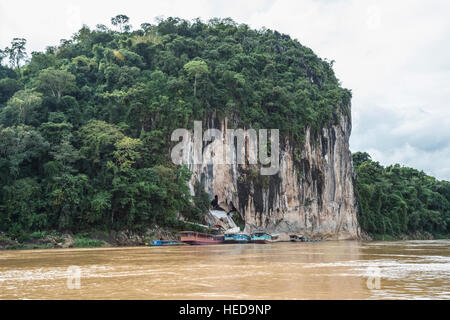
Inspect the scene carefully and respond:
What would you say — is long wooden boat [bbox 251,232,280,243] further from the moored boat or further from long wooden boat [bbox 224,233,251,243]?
the moored boat

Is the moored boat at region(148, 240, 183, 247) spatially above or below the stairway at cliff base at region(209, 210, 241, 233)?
below

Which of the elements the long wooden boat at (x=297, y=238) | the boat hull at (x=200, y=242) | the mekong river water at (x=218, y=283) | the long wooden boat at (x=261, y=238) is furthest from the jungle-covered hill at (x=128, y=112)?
the mekong river water at (x=218, y=283)

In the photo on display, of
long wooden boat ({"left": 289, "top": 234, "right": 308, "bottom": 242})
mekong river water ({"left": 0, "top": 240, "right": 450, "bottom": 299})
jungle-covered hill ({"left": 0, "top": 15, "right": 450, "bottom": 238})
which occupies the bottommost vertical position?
long wooden boat ({"left": 289, "top": 234, "right": 308, "bottom": 242})

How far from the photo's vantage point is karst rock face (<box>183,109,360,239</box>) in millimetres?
37781

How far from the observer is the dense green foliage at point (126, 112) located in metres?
28.1

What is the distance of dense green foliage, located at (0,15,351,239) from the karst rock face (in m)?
1.86

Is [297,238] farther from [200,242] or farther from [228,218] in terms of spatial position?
[200,242]

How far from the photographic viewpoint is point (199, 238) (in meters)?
31.0

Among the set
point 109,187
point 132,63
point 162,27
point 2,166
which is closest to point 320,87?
point 162,27

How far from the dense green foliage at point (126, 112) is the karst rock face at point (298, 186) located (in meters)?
1.86

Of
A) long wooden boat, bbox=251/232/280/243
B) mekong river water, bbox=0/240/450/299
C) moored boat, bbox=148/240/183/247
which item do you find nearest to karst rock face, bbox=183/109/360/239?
long wooden boat, bbox=251/232/280/243

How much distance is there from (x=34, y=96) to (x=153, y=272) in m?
24.7

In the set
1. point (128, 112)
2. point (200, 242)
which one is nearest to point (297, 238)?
point (200, 242)
